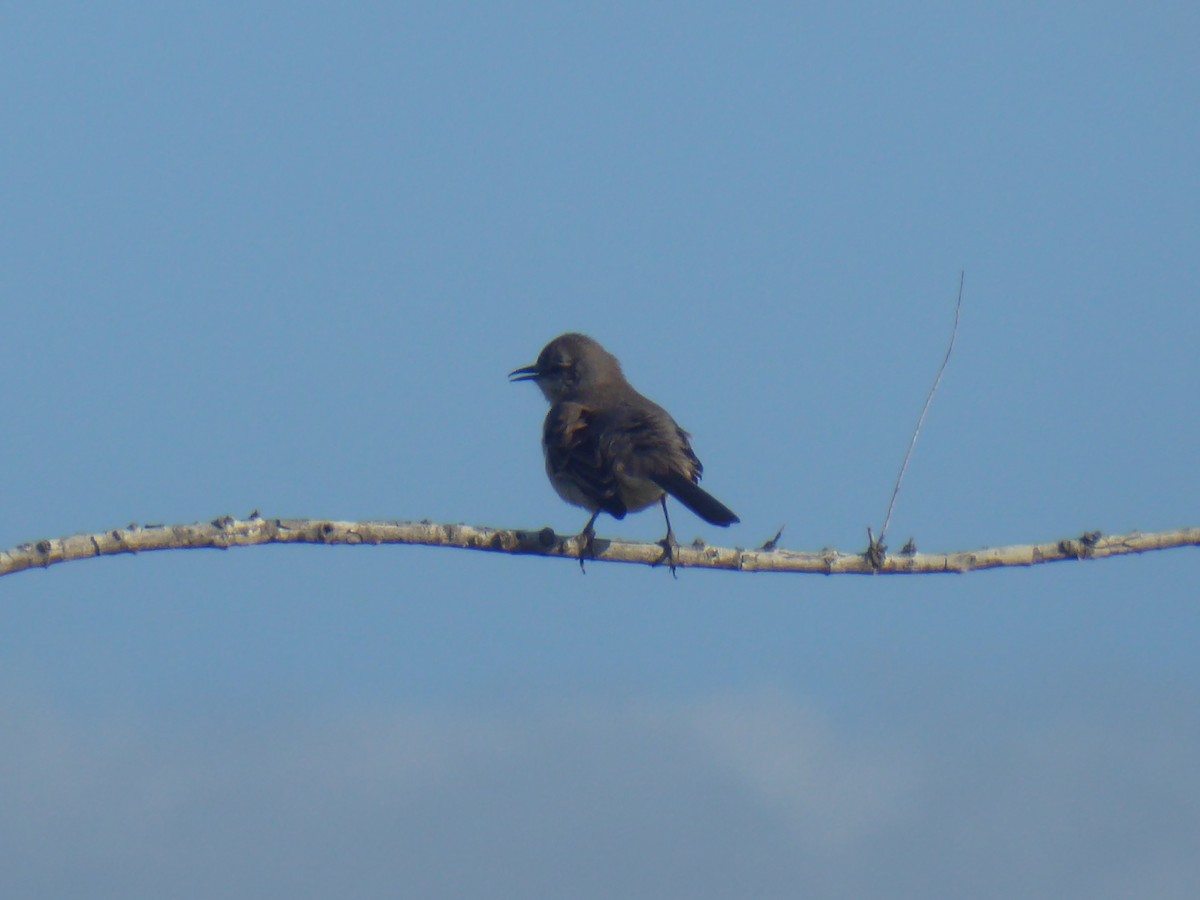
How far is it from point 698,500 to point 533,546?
154 centimetres

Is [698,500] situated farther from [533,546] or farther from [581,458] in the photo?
[533,546]

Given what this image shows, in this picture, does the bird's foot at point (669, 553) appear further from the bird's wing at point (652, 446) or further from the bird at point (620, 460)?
the bird's wing at point (652, 446)

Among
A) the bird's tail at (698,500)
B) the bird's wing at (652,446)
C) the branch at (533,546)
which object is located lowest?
the branch at (533,546)

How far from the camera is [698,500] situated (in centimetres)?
806

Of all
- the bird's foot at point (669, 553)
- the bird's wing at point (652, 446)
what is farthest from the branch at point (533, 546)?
the bird's wing at point (652, 446)

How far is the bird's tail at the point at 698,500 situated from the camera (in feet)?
26.1

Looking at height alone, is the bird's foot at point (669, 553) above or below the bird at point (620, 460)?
below

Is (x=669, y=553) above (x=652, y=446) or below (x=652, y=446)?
below

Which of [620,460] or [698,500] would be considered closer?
[698,500]

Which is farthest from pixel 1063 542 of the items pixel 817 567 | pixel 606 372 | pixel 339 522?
pixel 606 372

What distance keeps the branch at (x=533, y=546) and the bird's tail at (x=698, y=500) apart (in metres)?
0.73

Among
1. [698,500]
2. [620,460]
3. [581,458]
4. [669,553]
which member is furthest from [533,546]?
[581,458]

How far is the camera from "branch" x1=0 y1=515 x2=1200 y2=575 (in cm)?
505

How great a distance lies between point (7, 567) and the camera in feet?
15.9
